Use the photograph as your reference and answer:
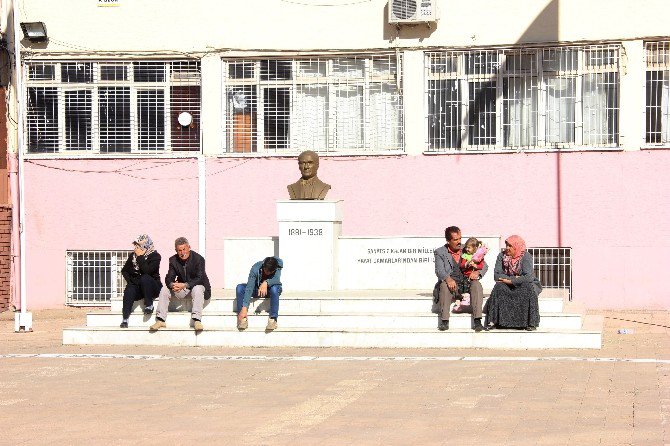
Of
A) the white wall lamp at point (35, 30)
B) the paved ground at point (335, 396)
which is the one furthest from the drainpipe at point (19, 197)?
the paved ground at point (335, 396)

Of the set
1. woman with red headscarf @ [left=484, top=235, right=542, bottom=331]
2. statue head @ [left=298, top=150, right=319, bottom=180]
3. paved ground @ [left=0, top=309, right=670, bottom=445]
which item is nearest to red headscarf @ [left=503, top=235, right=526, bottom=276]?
woman with red headscarf @ [left=484, top=235, right=542, bottom=331]

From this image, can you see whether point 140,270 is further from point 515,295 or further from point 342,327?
point 515,295

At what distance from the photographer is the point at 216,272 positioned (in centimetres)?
2489

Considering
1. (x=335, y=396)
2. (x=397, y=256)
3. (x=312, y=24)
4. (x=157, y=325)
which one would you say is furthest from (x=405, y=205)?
(x=335, y=396)

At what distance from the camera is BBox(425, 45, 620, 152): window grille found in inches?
939

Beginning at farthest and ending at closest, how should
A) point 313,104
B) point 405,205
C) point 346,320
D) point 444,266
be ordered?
point 313,104, point 405,205, point 346,320, point 444,266

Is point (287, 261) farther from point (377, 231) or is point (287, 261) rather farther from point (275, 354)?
point (377, 231)

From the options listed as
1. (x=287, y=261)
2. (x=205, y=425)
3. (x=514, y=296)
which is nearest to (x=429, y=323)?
(x=514, y=296)

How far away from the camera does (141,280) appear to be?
18578mm

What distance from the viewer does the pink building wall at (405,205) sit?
23.4 metres

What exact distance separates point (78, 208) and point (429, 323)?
9.93 meters

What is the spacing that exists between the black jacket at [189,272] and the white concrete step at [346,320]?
17.6 inches

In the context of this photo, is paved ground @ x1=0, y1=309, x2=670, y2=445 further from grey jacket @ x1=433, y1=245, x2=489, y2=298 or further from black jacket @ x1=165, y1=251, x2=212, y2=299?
grey jacket @ x1=433, y1=245, x2=489, y2=298

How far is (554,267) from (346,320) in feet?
22.9
